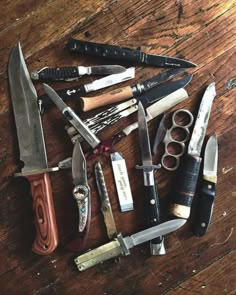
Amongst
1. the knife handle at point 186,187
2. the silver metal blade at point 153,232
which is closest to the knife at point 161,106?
the knife handle at point 186,187

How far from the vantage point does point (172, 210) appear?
4.15 ft

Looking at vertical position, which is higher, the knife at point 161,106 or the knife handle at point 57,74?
the knife handle at point 57,74

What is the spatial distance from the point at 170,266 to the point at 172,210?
14cm

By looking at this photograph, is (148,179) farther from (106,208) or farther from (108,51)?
(108,51)

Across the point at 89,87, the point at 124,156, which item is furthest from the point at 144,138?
the point at 89,87

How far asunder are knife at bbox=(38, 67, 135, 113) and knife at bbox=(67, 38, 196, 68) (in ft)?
0.11

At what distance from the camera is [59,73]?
4.21 feet

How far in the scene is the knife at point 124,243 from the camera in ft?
4.10

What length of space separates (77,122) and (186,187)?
29 centimetres

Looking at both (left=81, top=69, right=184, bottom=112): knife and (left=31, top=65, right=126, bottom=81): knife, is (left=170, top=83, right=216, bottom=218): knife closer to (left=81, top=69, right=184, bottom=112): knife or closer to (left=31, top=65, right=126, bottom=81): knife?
(left=81, top=69, right=184, bottom=112): knife

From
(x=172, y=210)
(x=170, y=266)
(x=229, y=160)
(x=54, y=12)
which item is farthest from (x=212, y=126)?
(x=54, y=12)

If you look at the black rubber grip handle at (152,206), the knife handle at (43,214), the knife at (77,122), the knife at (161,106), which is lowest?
the black rubber grip handle at (152,206)

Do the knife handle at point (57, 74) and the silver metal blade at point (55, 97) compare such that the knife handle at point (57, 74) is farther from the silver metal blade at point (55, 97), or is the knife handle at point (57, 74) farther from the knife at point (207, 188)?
the knife at point (207, 188)

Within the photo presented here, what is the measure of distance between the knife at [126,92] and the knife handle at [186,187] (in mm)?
186
